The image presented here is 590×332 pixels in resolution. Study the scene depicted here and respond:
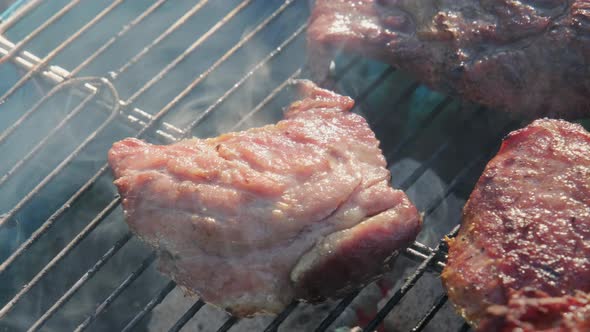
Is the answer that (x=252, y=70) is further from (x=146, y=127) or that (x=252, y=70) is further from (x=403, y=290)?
(x=403, y=290)

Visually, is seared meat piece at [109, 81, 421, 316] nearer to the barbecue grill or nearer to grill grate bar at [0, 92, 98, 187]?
the barbecue grill

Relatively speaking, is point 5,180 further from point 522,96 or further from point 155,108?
point 522,96

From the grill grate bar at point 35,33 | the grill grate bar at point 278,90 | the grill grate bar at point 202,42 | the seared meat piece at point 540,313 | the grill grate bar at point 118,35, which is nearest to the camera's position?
the seared meat piece at point 540,313

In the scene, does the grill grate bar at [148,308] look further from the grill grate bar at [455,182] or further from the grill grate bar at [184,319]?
the grill grate bar at [455,182]

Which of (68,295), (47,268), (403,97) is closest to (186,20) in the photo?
(403,97)

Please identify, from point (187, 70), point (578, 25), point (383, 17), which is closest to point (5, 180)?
point (187, 70)

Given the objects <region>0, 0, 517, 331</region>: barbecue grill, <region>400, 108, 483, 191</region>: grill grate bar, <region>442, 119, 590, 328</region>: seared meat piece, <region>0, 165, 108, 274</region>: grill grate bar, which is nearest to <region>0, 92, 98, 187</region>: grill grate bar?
<region>0, 0, 517, 331</region>: barbecue grill

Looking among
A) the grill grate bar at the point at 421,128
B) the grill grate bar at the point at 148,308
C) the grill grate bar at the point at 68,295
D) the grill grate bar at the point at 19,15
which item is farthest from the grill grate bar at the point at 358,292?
the grill grate bar at the point at 19,15
